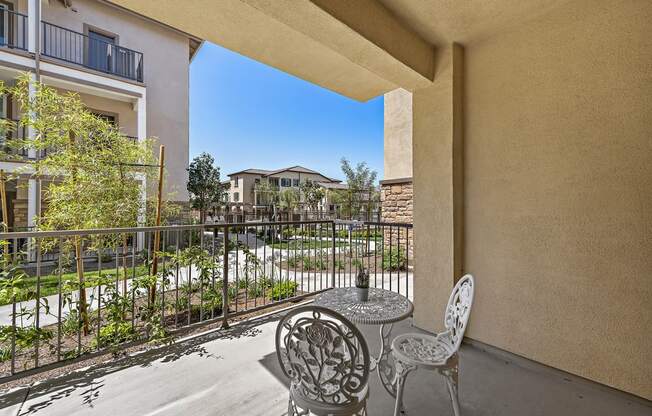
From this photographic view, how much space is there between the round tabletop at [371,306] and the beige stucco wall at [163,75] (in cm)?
822

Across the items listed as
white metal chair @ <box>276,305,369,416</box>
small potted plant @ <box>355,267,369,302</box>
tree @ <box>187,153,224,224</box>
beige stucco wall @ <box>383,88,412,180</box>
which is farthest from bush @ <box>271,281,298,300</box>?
tree @ <box>187,153,224,224</box>

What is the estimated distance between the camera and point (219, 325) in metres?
2.98

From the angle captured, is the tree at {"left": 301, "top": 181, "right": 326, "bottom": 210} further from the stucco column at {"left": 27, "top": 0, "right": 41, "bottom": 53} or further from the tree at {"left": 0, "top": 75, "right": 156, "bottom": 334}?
the tree at {"left": 0, "top": 75, "right": 156, "bottom": 334}

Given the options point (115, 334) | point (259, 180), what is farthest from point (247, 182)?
point (115, 334)

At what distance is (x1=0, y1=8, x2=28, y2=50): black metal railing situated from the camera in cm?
706

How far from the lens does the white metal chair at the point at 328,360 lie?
3.74 ft

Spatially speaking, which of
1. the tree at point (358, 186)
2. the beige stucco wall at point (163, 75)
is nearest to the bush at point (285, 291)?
the beige stucco wall at point (163, 75)

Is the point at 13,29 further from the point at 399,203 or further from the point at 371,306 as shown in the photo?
the point at 371,306

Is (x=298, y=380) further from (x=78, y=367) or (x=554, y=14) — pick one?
(x=554, y=14)

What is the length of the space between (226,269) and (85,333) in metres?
1.47

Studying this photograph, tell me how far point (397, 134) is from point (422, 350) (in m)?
6.58

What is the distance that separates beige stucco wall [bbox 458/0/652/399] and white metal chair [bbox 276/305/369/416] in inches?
72.1

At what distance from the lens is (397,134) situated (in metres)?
7.46

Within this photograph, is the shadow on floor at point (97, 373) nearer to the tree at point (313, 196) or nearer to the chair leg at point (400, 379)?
the chair leg at point (400, 379)
